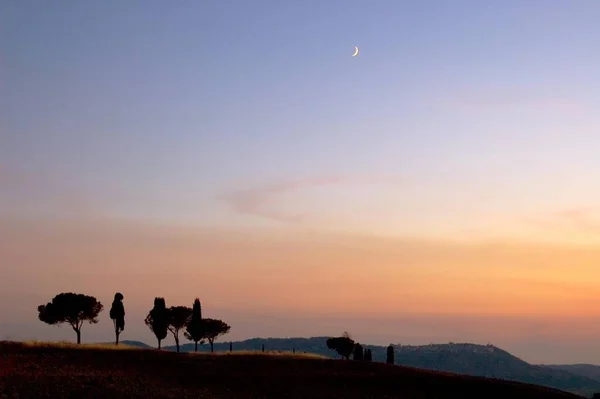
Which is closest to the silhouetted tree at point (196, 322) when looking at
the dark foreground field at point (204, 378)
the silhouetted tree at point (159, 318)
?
the silhouetted tree at point (159, 318)

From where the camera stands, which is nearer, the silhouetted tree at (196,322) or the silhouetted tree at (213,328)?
the silhouetted tree at (196,322)

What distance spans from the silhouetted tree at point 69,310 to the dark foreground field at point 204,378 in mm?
37880

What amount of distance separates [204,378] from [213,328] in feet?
245

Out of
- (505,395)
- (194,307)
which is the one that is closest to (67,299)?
(194,307)

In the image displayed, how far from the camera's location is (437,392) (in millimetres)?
71438

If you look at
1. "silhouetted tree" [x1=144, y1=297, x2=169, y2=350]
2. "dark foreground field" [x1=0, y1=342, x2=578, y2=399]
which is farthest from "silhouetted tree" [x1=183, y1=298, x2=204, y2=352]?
"dark foreground field" [x1=0, y1=342, x2=578, y2=399]

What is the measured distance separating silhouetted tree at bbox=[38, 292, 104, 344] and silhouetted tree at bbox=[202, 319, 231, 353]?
26190 mm

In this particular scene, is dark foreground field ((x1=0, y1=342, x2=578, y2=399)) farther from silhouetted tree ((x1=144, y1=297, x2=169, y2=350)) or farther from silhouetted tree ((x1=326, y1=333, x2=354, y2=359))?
silhouetted tree ((x1=326, y1=333, x2=354, y2=359))

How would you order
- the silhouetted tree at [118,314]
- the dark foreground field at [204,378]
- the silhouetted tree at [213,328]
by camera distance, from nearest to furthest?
the dark foreground field at [204,378]
the silhouetted tree at [118,314]
the silhouetted tree at [213,328]

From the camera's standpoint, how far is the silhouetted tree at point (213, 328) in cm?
13775

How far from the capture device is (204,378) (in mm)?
66250

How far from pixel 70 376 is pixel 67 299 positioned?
61.3m

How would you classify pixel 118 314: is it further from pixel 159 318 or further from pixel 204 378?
pixel 204 378

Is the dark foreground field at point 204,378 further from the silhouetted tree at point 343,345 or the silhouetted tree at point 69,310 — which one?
the silhouetted tree at point 343,345
